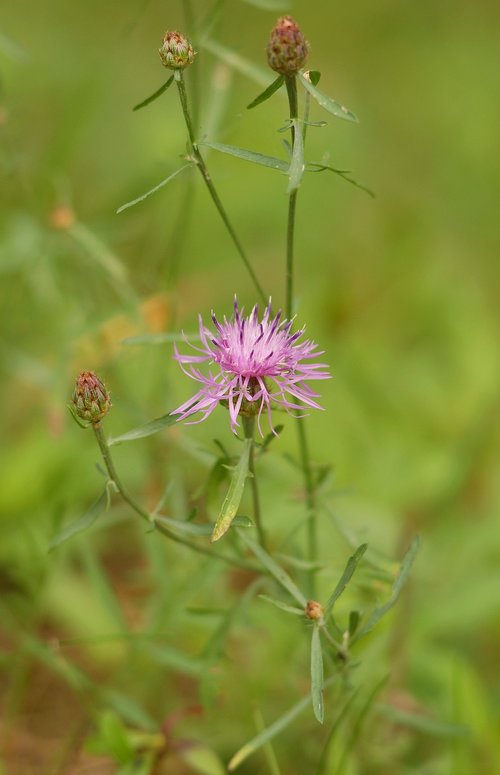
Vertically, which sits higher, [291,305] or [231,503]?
[291,305]

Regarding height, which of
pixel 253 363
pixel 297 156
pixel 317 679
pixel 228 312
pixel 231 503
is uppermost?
pixel 228 312

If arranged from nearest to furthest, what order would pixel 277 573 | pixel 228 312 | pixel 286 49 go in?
pixel 286 49, pixel 277 573, pixel 228 312

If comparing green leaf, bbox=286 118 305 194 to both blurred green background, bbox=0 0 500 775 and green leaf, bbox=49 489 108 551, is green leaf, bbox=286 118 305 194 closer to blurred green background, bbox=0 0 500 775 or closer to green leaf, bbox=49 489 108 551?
blurred green background, bbox=0 0 500 775

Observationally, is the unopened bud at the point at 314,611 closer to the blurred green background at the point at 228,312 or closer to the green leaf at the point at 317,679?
the green leaf at the point at 317,679

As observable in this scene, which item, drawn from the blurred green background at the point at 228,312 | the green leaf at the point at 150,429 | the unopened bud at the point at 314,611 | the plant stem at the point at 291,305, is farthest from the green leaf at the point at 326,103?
the unopened bud at the point at 314,611

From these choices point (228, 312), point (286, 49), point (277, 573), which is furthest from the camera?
point (228, 312)

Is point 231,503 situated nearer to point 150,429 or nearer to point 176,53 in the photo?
point 150,429

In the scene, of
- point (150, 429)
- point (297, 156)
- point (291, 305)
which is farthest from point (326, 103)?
point (150, 429)

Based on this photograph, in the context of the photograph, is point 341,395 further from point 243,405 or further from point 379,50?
point 379,50

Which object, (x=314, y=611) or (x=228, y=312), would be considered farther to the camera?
(x=228, y=312)
